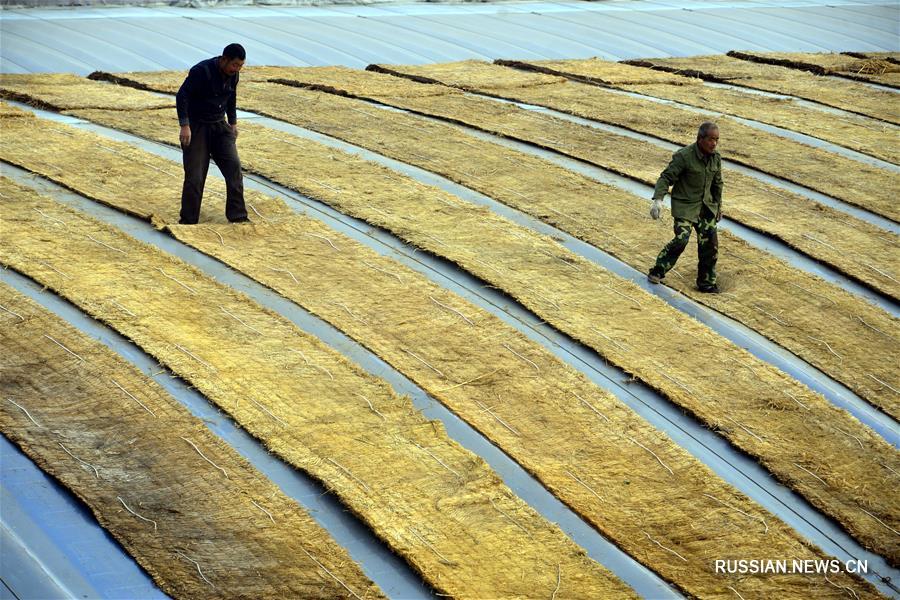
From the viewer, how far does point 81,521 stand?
7.12 m

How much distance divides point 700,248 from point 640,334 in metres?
1.43

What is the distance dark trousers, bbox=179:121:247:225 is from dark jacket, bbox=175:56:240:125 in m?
0.11

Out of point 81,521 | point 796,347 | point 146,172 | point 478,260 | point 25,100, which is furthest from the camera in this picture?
point 25,100

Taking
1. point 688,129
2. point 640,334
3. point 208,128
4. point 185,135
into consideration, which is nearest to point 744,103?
point 688,129

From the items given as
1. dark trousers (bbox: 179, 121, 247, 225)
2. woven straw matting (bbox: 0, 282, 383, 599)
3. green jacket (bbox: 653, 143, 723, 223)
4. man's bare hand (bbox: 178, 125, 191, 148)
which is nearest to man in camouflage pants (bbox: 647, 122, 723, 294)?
green jacket (bbox: 653, 143, 723, 223)

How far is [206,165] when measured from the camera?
11.5 metres

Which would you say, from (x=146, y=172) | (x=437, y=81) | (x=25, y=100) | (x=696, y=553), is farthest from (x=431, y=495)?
(x=437, y=81)

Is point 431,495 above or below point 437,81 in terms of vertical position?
below

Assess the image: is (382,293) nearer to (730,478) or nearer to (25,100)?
(730,478)

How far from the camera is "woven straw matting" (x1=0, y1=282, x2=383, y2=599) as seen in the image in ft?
22.3

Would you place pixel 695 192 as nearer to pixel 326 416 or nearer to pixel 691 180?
pixel 691 180

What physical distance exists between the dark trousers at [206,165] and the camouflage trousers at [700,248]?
4326mm

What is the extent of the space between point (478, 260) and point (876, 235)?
5.04 meters

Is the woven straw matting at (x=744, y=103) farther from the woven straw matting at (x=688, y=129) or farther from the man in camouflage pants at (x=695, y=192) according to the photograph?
the man in camouflage pants at (x=695, y=192)
